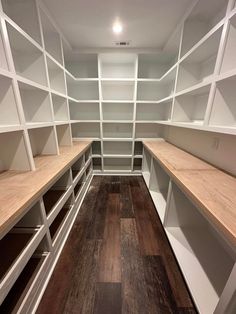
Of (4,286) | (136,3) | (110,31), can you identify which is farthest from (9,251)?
(110,31)

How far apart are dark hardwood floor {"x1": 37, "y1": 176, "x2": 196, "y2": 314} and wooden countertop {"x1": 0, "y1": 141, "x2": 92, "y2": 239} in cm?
82

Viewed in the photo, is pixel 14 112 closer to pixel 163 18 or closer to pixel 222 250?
pixel 163 18

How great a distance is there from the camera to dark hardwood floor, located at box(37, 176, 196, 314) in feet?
3.36

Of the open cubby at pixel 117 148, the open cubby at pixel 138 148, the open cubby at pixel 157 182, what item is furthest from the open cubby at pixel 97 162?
the open cubby at pixel 157 182

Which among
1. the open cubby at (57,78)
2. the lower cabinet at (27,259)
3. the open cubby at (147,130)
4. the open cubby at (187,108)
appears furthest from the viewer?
the open cubby at (147,130)

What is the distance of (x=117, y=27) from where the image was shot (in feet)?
6.11

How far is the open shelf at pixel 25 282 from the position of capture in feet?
2.96

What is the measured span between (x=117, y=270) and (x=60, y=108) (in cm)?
224

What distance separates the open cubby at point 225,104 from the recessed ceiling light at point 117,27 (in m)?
1.52

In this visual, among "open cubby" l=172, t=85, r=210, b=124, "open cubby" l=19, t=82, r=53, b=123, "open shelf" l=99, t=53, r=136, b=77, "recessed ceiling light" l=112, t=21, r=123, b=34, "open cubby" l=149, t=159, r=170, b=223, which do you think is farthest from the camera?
"open shelf" l=99, t=53, r=136, b=77

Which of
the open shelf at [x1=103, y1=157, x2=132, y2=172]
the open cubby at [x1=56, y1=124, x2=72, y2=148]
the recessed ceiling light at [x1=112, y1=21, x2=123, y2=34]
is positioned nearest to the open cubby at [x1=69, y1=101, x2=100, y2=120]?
the open cubby at [x1=56, y1=124, x2=72, y2=148]

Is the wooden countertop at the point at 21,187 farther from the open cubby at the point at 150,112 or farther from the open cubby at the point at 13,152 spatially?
the open cubby at the point at 150,112

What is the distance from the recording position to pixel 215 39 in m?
1.27

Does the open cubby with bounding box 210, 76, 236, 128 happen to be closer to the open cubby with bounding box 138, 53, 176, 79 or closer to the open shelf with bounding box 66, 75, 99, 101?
the open cubby with bounding box 138, 53, 176, 79
